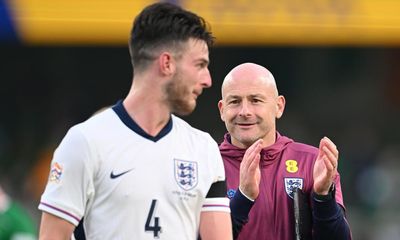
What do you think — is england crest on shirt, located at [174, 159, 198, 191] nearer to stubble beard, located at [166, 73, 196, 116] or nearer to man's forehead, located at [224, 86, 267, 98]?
stubble beard, located at [166, 73, 196, 116]

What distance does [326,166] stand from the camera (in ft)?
20.6

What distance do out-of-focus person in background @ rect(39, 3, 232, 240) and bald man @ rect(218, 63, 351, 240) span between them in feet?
2.47

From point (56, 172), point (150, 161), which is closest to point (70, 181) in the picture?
point (56, 172)

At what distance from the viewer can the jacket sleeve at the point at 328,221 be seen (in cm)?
633

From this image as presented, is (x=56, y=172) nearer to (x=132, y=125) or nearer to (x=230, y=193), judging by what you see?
(x=132, y=125)

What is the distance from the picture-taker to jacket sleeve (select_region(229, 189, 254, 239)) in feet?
20.6

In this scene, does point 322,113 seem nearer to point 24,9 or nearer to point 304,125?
point 304,125

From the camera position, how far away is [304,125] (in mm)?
22547

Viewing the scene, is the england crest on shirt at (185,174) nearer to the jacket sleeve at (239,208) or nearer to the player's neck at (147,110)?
the player's neck at (147,110)

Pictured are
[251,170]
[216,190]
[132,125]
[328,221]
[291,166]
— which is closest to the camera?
[132,125]

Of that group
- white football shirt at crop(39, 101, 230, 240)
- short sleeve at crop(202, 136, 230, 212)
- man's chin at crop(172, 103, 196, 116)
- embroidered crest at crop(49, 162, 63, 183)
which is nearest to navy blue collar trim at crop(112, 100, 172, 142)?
white football shirt at crop(39, 101, 230, 240)

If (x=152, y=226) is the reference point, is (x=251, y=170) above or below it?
above

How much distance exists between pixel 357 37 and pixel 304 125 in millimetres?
5016

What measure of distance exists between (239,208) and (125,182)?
3.78ft
